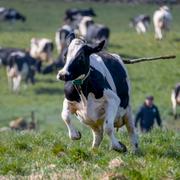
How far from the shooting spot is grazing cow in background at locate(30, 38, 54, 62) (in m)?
45.0

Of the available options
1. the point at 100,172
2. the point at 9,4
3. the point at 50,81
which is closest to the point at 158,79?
the point at 50,81

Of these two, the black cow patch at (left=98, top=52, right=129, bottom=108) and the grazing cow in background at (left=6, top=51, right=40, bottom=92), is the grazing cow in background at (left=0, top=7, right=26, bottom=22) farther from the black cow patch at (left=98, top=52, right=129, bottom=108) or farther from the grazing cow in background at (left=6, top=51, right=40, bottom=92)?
the black cow patch at (left=98, top=52, right=129, bottom=108)

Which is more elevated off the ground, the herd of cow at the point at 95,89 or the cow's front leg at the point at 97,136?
the herd of cow at the point at 95,89

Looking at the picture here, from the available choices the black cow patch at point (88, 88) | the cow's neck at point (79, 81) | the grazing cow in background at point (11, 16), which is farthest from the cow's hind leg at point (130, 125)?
the grazing cow in background at point (11, 16)

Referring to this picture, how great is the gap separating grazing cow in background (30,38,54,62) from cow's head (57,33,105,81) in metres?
33.4

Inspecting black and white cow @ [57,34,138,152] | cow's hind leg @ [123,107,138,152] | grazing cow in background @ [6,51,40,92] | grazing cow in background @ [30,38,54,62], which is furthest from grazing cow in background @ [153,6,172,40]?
black and white cow @ [57,34,138,152]

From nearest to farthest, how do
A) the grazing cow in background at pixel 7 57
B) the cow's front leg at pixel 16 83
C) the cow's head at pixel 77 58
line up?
the cow's head at pixel 77 58 → the cow's front leg at pixel 16 83 → the grazing cow in background at pixel 7 57

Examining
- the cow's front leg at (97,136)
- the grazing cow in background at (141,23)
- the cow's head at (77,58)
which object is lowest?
the grazing cow in background at (141,23)

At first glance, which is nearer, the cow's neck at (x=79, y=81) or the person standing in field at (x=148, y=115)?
the cow's neck at (x=79, y=81)

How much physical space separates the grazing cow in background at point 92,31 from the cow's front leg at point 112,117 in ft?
106

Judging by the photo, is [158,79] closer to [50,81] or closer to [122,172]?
[50,81]

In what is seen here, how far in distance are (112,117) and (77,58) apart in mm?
863

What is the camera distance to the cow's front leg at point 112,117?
36.6 ft

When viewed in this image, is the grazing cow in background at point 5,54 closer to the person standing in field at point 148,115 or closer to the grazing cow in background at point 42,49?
the grazing cow in background at point 42,49
